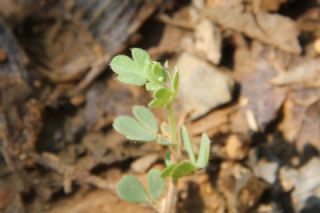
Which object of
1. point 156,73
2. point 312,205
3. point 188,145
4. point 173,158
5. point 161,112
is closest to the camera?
point 156,73

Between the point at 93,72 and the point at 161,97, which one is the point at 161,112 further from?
the point at 161,97

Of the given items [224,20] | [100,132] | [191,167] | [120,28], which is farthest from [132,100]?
[191,167]

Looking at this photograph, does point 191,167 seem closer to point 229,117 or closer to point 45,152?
point 229,117

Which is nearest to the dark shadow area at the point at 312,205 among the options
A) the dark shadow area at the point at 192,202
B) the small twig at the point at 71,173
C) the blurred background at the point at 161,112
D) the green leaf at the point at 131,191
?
the blurred background at the point at 161,112

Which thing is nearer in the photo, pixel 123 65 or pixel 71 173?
pixel 123 65

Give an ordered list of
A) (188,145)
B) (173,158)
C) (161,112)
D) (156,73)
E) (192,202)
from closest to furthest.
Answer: (156,73)
(188,145)
(173,158)
(192,202)
(161,112)

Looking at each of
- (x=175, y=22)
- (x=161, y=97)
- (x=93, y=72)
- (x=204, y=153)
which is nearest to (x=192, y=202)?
(x=204, y=153)

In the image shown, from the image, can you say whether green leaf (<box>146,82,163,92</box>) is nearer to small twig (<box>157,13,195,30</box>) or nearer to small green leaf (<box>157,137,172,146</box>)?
small green leaf (<box>157,137,172,146</box>)
